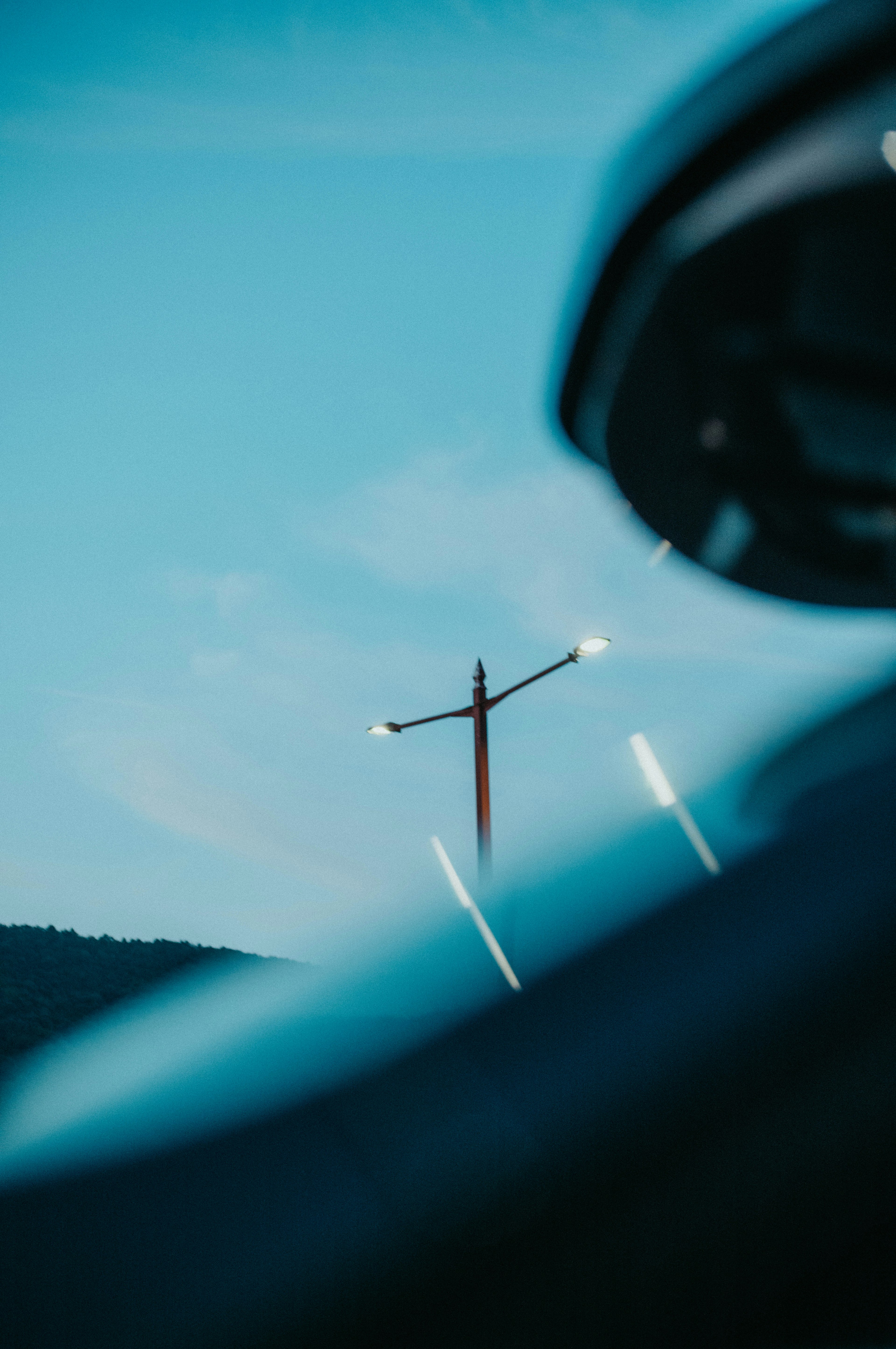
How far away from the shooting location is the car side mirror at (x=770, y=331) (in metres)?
2.66

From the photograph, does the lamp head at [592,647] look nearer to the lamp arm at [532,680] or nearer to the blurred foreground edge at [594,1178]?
the lamp arm at [532,680]

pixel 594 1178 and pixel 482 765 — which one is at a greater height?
pixel 482 765

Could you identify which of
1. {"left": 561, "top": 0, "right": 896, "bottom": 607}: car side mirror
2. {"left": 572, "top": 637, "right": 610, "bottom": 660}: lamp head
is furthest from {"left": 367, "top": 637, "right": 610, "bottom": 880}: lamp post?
{"left": 561, "top": 0, "right": 896, "bottom": 607}: car side mirror

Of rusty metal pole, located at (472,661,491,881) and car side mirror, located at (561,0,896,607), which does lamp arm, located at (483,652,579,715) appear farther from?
car side mirror, located at (561,0,896,607)

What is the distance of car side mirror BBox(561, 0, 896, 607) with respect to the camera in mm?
2662

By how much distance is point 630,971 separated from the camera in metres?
1.60

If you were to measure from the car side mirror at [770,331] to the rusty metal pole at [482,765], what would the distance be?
6.43 metres

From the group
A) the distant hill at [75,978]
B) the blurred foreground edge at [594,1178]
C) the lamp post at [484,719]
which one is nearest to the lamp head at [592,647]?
the lamp post at [484,719]

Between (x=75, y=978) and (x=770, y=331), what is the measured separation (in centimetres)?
778

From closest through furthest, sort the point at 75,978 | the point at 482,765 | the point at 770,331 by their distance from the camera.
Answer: the point at 770,331 < the point at 75,978 < the point at 482,765

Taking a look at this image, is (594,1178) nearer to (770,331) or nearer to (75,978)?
(770,331)

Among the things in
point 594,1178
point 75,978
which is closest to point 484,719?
point 75,978

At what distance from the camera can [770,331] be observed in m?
3.35

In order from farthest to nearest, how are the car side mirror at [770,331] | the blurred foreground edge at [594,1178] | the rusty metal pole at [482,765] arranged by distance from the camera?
the rusty metal pole at [482,765] → the car side mirror at [770,331] → the blurred foreground edge at [594,1178]
